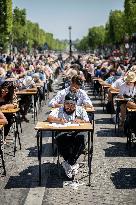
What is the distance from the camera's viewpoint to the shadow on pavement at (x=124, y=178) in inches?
361

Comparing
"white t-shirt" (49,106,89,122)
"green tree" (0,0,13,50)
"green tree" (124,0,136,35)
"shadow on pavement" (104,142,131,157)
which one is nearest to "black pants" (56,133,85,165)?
"white t-shirt" (49,106,89,122)

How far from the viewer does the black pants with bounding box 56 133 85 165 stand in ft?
31.4

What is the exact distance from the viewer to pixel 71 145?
9.62m

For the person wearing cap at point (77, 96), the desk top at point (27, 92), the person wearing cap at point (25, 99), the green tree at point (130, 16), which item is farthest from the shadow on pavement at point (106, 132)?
the green tree at point (130, 16)

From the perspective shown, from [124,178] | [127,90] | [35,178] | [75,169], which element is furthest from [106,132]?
[35,178]

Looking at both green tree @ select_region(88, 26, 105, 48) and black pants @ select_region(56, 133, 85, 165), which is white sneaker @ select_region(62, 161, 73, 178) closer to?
black pants @ select_region(56, 133, 85, 165)

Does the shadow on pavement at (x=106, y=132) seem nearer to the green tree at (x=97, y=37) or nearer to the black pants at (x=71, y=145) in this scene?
the black pants at (x=71, y=145)

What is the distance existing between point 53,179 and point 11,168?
1194mm

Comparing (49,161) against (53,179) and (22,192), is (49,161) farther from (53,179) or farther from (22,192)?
(22,192)

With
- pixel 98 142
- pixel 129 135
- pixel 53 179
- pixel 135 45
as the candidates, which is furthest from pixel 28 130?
pixel 135 45

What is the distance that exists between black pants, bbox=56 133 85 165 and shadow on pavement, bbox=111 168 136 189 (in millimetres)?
785

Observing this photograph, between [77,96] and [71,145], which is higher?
[77,96]

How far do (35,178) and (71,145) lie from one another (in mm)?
879

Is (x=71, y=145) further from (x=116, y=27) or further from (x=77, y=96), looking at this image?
(x=116, y=27)
